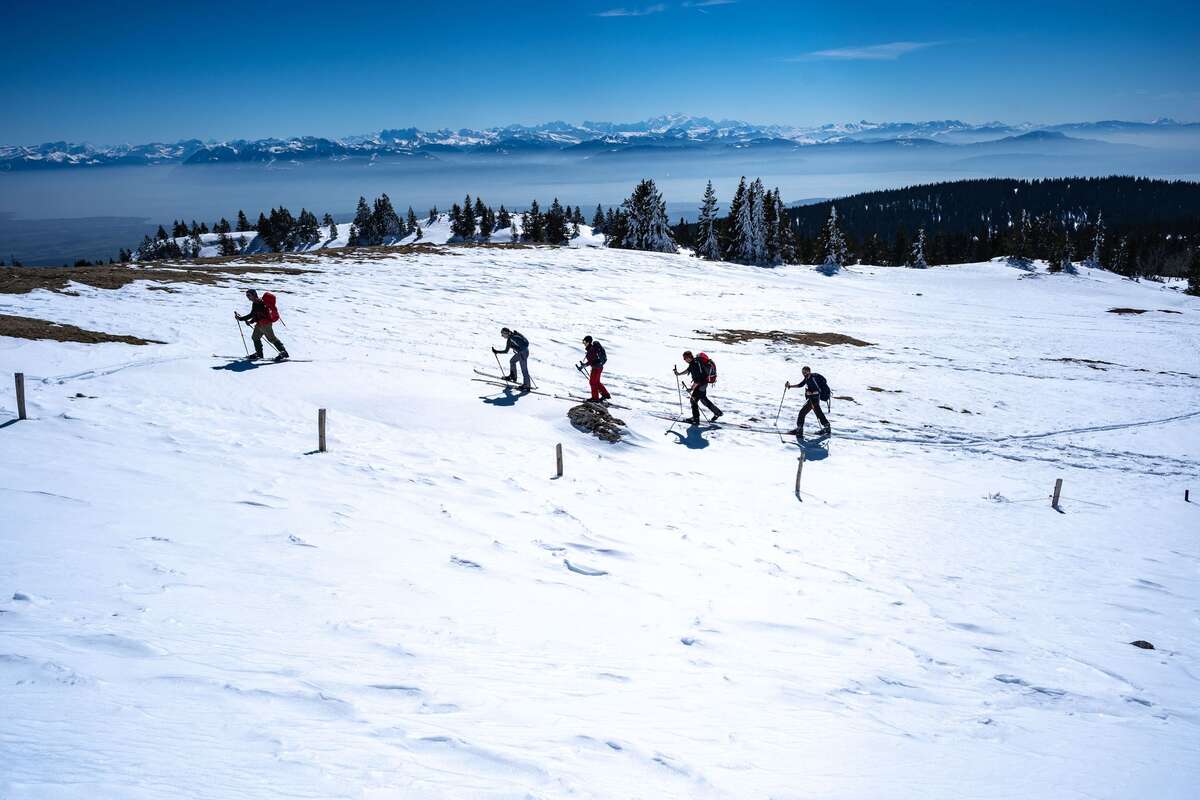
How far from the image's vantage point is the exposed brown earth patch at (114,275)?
23125mm

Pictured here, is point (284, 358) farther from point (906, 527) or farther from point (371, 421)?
point (906, 527)

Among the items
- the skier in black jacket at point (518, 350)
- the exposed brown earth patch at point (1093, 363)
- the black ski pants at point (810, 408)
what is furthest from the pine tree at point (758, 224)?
the skier in black jacket at point (518, 350)

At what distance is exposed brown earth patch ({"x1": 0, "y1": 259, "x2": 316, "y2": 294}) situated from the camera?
2312 centimetres

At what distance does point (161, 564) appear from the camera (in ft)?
25.1

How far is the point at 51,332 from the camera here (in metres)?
17.7

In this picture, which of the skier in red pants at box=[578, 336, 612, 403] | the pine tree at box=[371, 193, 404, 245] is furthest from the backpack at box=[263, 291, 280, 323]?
the pine tree at box=[371, 193, 404, 245]

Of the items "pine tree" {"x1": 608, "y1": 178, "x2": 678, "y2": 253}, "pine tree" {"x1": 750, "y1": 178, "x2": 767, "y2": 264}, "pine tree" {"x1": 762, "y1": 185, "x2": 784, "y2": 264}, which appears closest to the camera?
"pine tree" {"x1": 750, "y1": 178, "x2": 767, "y2": 264}

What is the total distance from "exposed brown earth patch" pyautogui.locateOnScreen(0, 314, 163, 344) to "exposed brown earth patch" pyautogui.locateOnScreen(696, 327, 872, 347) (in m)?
24.8

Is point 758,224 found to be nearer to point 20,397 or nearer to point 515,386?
point 515,386

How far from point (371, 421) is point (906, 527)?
42.6 ft

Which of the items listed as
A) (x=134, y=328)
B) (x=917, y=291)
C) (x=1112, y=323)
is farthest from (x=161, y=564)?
(x=917, y=291)

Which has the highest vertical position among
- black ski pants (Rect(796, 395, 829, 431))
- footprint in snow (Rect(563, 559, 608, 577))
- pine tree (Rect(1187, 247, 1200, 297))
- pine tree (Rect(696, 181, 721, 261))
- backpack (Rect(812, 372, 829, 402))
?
pine tree (Rect(696, 181, 721, 261))

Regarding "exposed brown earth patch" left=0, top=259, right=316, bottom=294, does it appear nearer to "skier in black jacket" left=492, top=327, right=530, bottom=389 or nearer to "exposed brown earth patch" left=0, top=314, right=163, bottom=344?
"exposed brown earth patch" left=0, top=314, right=163, bottom=344

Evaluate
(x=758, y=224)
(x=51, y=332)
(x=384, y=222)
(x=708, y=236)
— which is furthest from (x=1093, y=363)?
(x=384, y=222)
